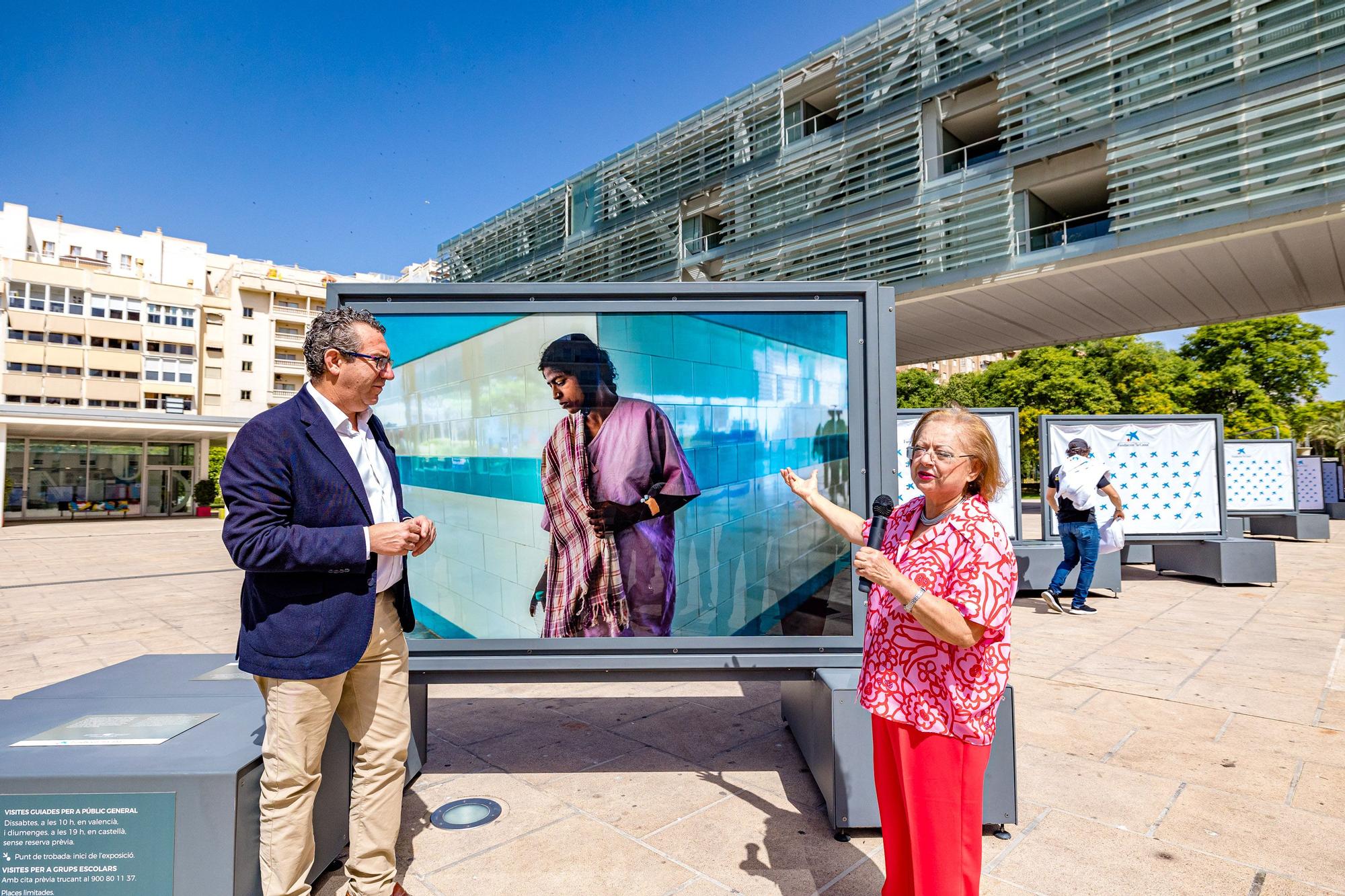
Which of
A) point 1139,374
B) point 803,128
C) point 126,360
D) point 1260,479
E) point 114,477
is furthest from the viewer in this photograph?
point 126,360

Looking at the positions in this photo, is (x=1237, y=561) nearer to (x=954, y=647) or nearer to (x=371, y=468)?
(x=954, y=647)

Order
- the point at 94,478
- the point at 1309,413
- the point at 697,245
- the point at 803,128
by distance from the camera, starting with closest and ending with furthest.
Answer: the point at 803,128 → the point at 697,245 → the point at 94,478 → the point at 1309,413

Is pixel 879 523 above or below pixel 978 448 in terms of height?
below

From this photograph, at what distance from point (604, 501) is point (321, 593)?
4.96ft

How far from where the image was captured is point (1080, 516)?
8508mm

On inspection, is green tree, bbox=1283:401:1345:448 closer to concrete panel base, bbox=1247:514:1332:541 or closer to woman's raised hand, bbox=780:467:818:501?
concrete panel base, bbox=1247:514:1332:541

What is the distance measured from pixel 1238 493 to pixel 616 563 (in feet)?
58.8

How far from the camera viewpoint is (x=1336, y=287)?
1548cm

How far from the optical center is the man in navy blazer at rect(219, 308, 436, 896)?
6.98ft

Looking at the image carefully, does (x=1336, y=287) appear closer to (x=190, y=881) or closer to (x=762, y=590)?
(x=762, y=590)

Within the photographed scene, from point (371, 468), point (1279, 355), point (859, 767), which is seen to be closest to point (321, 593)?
point (371, 468)

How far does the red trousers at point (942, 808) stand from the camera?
191 cm

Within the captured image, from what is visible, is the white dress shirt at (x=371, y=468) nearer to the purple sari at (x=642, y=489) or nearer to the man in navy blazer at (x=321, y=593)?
the man in navy blazer at (x=321, y=593)

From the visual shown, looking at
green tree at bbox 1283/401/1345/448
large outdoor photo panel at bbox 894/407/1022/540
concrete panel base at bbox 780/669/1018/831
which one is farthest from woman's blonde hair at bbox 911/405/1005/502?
green tree at bbox 1283/401/1345/448
